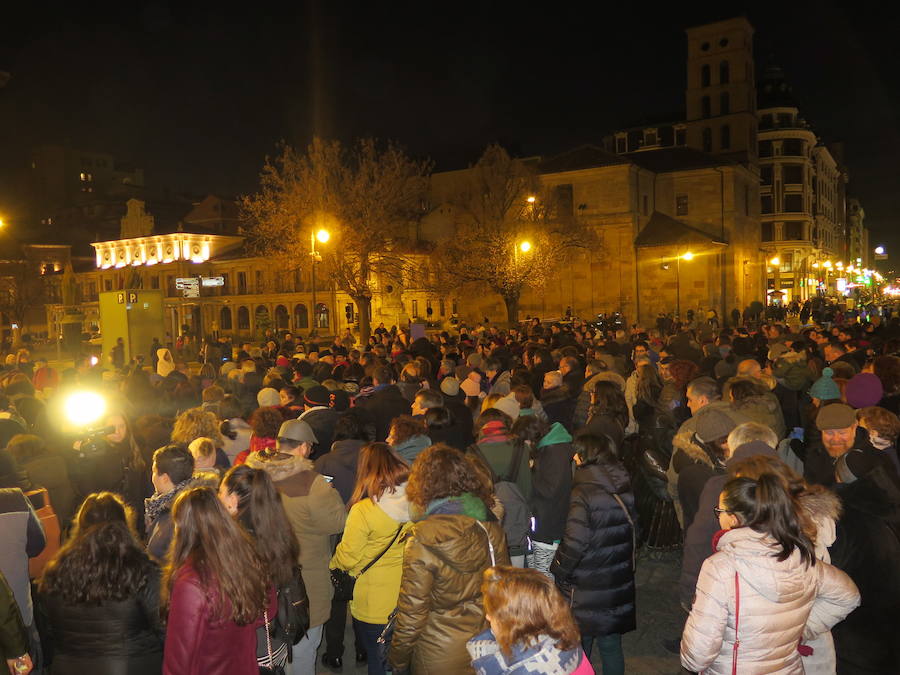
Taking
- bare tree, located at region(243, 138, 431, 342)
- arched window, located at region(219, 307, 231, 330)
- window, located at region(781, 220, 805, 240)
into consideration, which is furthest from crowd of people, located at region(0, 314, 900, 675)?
window, located at region(781, 220, 805, 240)

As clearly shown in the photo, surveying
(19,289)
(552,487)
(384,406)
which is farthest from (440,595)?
Answer: (19,289)

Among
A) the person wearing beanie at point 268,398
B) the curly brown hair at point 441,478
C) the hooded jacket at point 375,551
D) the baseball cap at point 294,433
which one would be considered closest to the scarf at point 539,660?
the curly brown hair at point 441,478

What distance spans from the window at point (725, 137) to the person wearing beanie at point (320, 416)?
55989mm

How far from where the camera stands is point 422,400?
281 inches

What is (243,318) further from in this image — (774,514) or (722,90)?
(774,514)

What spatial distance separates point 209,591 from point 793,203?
75.6 metres

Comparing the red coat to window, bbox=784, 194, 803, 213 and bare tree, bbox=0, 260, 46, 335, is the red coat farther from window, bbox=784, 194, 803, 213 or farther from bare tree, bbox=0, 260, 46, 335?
window, bbox=784, 194, 803, 213

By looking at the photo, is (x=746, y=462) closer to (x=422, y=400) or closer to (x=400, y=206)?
(x=422, y=400)

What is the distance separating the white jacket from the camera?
10.3 feet

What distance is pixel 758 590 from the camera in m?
3.14

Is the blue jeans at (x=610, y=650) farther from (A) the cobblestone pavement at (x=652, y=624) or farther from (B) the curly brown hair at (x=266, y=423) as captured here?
(B) the curly brown hair at (x=266, y=423)

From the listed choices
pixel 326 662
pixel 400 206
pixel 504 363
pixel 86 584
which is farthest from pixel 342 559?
pixel 400 206

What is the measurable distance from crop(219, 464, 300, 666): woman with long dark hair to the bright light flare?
2.69 m

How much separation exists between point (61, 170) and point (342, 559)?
97777 mm
